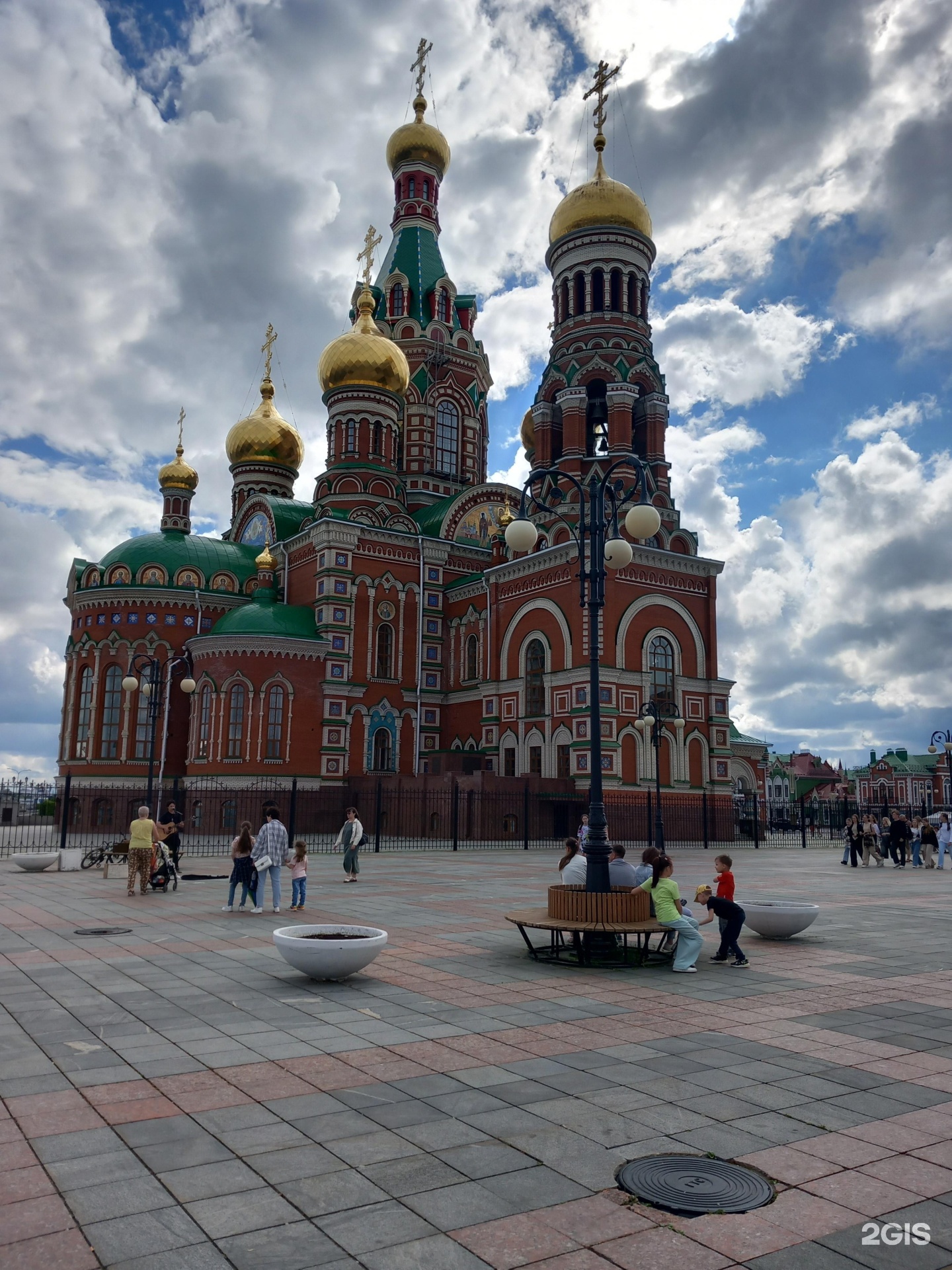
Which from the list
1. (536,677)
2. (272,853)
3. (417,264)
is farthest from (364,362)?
(272,853)

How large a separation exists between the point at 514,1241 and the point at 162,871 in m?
13.0

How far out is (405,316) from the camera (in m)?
48.1

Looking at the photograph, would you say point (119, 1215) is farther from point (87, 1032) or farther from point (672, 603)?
point (672, 603)

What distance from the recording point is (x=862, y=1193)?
4336 millimetres

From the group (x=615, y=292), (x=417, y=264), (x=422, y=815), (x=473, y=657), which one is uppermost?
(x=417, y=264)

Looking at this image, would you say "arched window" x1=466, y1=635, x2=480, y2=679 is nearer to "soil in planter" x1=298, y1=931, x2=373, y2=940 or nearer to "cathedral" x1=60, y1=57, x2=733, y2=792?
"cathedral" x1=60, y1=57, x2=733, y2=792

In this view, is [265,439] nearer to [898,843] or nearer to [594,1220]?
[898,843]

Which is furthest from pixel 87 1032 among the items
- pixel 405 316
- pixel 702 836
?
pixel 405 316

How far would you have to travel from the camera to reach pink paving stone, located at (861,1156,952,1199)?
4.38 meters

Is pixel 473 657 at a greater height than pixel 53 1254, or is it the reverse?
pixel 473 657

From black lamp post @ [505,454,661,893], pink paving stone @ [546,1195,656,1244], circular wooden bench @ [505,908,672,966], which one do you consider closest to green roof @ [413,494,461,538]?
black lamp post @ [505,454,661,893]

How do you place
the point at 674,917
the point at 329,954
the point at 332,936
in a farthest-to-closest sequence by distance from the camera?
1. the point at 674,917
2. the point at 332,936
3. the point at 329,954

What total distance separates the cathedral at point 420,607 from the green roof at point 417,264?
1338 millimetres

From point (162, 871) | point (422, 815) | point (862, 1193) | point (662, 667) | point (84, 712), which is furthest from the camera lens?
point (84, 712)
